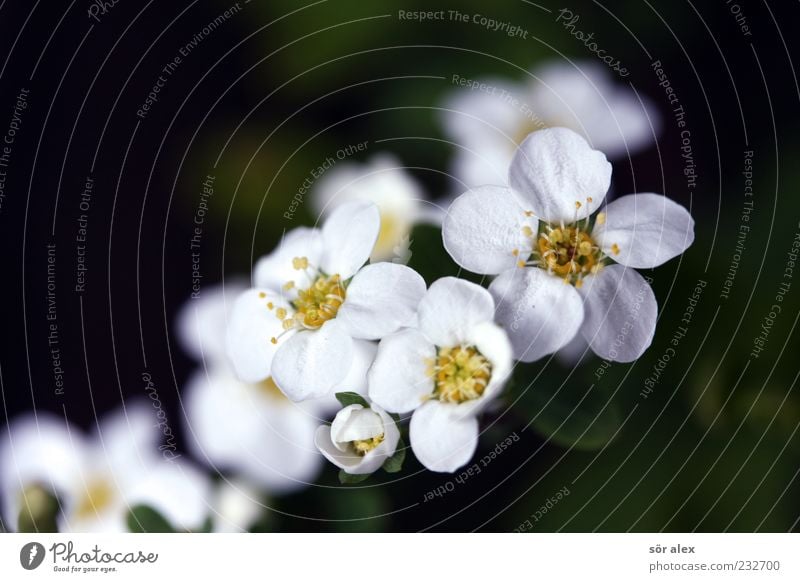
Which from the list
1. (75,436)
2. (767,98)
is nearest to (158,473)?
(75,436)

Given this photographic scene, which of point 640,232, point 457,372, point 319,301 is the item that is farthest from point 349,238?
point 640,232

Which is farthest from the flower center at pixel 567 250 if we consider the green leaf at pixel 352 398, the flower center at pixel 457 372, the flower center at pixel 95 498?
the flower center at pixel 95 498

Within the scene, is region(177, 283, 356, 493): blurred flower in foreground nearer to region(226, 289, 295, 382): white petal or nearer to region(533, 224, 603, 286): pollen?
region(226, 289, 295, 382): white petal

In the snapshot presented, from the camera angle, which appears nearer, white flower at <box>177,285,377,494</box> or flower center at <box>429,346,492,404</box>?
flower center at <box>429,346,492,404</box>

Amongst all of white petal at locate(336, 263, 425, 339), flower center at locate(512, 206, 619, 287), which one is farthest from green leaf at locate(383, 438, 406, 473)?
flower center at locate(512, 206, 619, 287)

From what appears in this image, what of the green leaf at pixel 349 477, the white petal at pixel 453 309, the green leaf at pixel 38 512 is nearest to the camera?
the white petal at pixel 453 309
